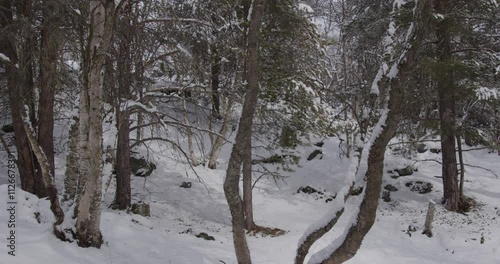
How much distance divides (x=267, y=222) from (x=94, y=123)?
24.5ft

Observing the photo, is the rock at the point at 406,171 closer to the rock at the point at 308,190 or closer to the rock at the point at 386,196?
the rock at the point at 386,196

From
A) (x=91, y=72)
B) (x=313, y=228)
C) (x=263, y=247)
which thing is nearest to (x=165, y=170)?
(x=263, y=247)

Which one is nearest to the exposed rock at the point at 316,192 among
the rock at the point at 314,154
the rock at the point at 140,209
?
the rock at the point at 314,154

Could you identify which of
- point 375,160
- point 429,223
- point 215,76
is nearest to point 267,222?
point 429,223

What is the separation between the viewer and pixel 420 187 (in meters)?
13.6

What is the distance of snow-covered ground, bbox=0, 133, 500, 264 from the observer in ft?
19.3

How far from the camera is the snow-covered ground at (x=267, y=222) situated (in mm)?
5883

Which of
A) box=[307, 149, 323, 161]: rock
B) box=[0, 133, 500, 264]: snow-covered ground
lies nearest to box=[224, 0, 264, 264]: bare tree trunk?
box=[0, 133, 500, 264]: snow-covered ground

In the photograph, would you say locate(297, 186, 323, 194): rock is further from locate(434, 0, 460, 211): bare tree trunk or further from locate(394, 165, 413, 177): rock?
locate(434, 0, 460, 211): bare tree trunk

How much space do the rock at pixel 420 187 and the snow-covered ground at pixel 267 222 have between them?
0.52 feet

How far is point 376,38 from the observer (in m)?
11.5

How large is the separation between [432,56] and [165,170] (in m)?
9.31

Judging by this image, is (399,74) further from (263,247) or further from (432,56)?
(432,56)

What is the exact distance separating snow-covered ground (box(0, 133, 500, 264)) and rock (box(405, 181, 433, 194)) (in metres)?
0.16
